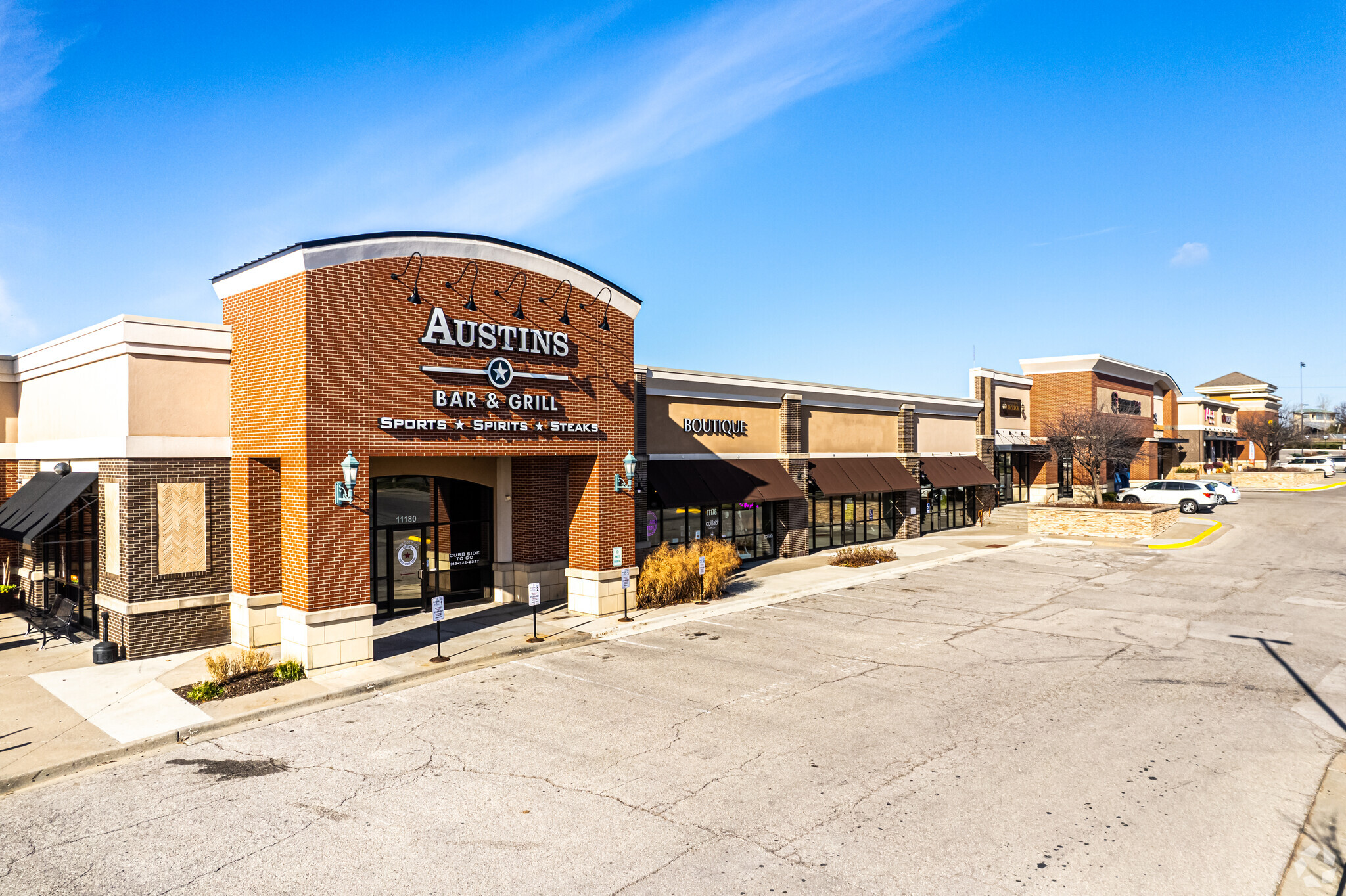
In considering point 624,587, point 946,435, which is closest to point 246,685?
point 624,587

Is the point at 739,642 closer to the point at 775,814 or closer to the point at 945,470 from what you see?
the point at 775,814

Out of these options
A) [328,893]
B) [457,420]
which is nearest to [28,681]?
[457,420]

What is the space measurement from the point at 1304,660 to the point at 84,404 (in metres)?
26.5

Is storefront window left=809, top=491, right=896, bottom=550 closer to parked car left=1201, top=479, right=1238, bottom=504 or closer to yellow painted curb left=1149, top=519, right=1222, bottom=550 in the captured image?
yellow painted curb left=1149, top=519, right=1222, bottom=550

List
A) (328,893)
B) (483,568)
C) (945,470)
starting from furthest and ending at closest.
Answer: (945,470), (483,568), (328,893)

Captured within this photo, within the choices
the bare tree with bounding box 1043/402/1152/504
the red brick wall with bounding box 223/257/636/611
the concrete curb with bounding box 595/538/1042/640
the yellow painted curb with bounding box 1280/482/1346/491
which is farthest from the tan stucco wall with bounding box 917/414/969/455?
the yellow painted curb with bounding box 1280/482/1346/491

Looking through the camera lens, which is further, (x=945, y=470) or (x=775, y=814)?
(x=945, y=470)

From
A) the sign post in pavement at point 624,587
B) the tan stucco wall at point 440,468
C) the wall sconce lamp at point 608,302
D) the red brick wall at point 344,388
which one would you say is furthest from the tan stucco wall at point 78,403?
the sign post in pavement at point 624,587

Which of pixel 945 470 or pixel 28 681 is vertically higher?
pixel 945 470

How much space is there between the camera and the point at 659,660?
53.7ft

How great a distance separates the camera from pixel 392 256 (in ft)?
53.7

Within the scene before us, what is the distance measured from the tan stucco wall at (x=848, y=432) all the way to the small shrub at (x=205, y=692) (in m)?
22.5

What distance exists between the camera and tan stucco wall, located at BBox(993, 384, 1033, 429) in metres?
46.1

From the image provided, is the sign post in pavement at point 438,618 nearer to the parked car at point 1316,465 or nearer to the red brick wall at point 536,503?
the red brick wall at point 536,503
